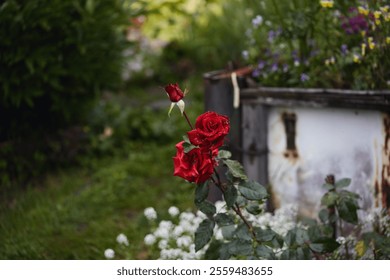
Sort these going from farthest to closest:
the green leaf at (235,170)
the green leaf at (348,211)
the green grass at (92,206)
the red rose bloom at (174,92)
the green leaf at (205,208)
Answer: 1. the green grass at (92,206)
2. the green leaf at (348,211)
3. the green leaf at (205,208)
4. the green leaf at (235,170)
5. the red rose bloom at (174,92)

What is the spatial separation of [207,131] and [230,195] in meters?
0.31

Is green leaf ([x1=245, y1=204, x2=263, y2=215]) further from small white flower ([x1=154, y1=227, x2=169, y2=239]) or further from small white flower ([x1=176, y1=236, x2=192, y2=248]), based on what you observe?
small white flower ([x1=154, y1=227, x2=169, y2=239])

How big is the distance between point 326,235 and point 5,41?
2.18m

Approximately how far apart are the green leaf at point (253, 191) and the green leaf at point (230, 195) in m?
0.03

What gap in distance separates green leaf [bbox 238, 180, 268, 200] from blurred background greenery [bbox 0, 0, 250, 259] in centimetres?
97

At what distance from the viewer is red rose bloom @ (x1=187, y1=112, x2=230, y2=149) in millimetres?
1818

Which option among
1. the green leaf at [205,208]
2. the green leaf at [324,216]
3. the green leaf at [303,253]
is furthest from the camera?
the green leaf at [324,216]

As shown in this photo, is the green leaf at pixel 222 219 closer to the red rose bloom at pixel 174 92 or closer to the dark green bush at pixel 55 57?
the red rose bloom at pixel 174 92

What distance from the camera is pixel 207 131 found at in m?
1.83

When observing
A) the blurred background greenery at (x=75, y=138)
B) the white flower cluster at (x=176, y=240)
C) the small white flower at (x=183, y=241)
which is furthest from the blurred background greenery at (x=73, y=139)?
the small white flower at (x=183, y=241)

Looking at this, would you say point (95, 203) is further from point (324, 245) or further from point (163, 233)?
point (324, 245)

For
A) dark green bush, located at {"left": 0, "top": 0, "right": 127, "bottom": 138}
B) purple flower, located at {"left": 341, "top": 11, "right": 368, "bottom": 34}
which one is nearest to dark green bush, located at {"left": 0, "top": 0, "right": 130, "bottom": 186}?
dark green bush, located at {"left": 0, "top": 0, "right": 127, "bottom": 138}

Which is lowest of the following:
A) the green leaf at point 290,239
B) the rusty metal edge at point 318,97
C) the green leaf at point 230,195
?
the green leaf at point 290,239

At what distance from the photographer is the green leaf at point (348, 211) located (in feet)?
7.49
